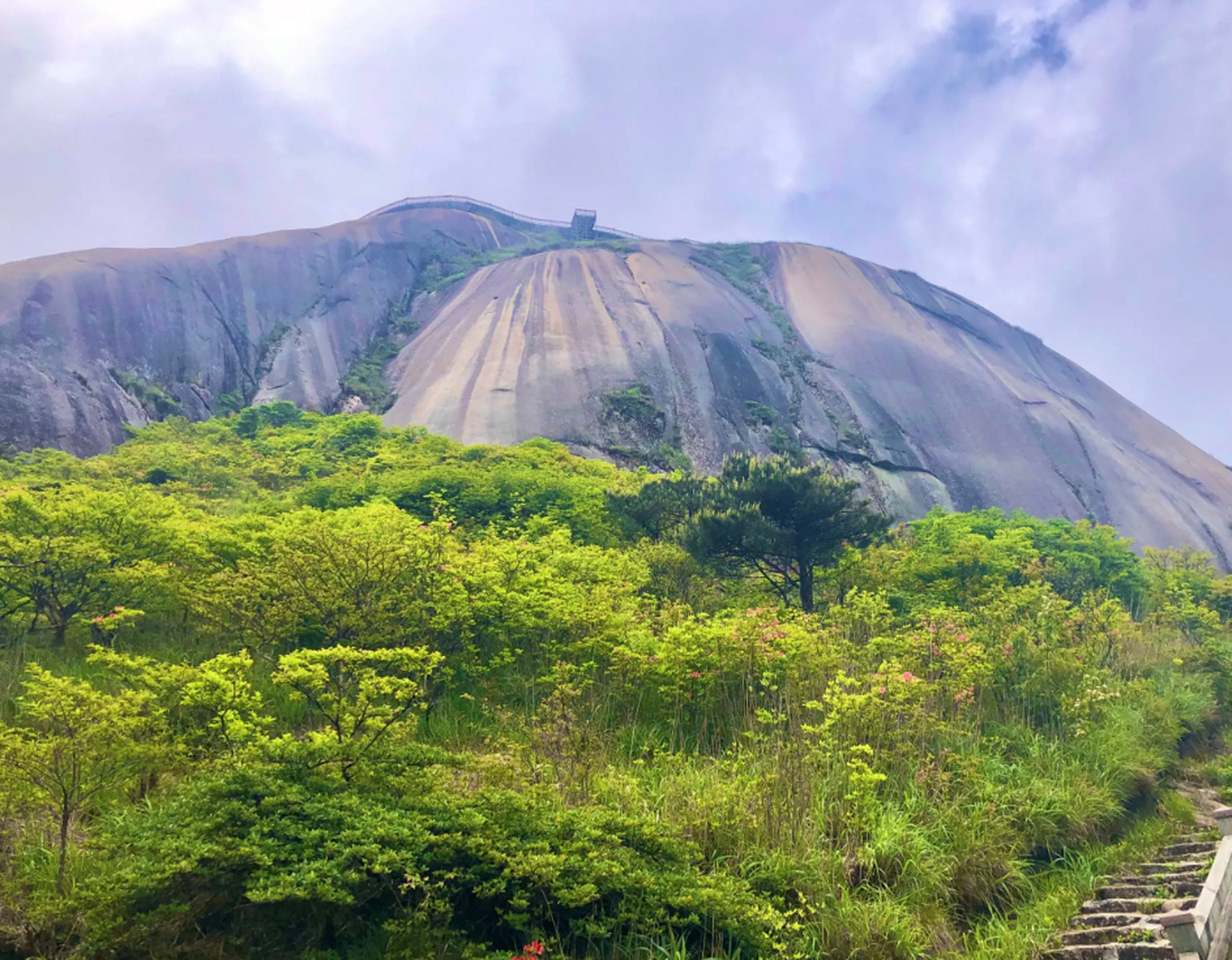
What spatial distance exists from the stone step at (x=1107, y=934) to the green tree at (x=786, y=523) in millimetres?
6298

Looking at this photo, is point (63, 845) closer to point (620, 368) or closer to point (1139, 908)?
point (1139, 908)

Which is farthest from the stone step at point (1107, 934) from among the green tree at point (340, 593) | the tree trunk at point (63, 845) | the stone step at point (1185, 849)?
the tree trunk at point (63, 845)

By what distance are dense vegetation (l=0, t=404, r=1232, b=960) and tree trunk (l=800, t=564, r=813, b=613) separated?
5 centimetres

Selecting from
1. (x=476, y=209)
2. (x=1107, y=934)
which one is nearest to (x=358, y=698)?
(x=1107, y=934)

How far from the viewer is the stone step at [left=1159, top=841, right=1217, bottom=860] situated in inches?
263

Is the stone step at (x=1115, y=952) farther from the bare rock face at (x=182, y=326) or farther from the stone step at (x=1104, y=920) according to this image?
the bare rock face at (x=182, y=326)

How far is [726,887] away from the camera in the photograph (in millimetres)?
4180

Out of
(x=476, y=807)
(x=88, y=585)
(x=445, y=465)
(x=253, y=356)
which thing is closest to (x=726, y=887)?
(x=476, y=807)

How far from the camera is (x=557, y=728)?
5.90m

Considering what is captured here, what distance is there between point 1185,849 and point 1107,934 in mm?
2519

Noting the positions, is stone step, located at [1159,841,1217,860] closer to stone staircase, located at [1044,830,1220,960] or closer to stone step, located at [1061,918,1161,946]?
stone staircase, located at [1044,830,1220,960]

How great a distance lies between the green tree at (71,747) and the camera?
168 inches

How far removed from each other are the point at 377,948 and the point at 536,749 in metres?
1.91

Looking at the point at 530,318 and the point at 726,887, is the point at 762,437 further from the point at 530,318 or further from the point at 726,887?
the point at 726,887
